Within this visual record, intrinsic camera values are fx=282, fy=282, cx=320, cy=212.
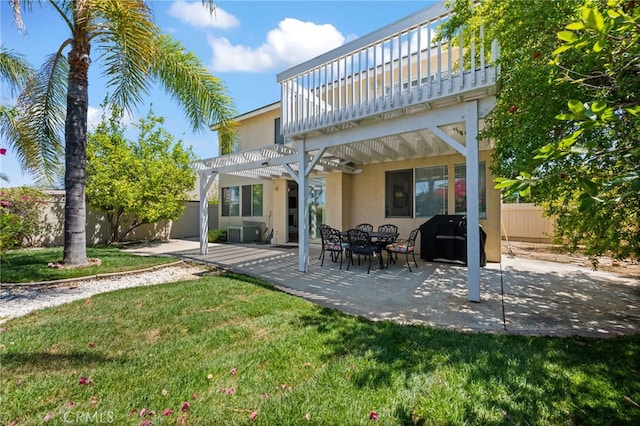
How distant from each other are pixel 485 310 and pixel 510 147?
2.28 m

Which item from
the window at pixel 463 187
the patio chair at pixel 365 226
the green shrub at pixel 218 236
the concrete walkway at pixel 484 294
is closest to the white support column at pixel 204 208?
the concrete walkway at pixel 484 294

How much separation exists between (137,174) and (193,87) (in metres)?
5.29

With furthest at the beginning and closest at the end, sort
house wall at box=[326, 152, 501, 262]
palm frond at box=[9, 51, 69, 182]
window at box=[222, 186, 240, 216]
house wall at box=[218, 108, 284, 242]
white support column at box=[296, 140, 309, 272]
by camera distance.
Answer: window at box=[222, 186, 240, 216]
house wall at box=[218, 108, 284, 242]
house wall at box=[326, 152, 501, 262]
palm frond at box=[9, 51, 69, 182]
white support column at box=[296, 140, 309, 272]

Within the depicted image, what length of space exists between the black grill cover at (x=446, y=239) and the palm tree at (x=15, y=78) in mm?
10382

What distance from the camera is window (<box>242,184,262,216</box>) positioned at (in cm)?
1288

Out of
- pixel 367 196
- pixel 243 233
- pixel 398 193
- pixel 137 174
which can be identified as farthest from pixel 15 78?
pixel 398 193

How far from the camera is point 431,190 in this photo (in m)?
8.37

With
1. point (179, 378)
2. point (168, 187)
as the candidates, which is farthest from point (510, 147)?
point (168, 187)

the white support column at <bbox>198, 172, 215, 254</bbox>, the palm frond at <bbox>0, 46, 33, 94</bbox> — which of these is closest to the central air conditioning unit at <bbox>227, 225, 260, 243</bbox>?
the white support column at <bbox>198, 172, 215, 254</bbox>

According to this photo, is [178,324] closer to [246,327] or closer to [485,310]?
[246,327]

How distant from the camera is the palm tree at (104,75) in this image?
17.5 feet

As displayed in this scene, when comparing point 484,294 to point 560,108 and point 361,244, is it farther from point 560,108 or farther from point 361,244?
point 560,108

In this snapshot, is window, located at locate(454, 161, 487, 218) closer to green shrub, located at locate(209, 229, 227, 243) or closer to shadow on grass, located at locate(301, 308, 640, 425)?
shadow on grass, located at locate(301, 308, 640, 425)

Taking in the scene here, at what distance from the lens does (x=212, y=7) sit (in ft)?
19.3
